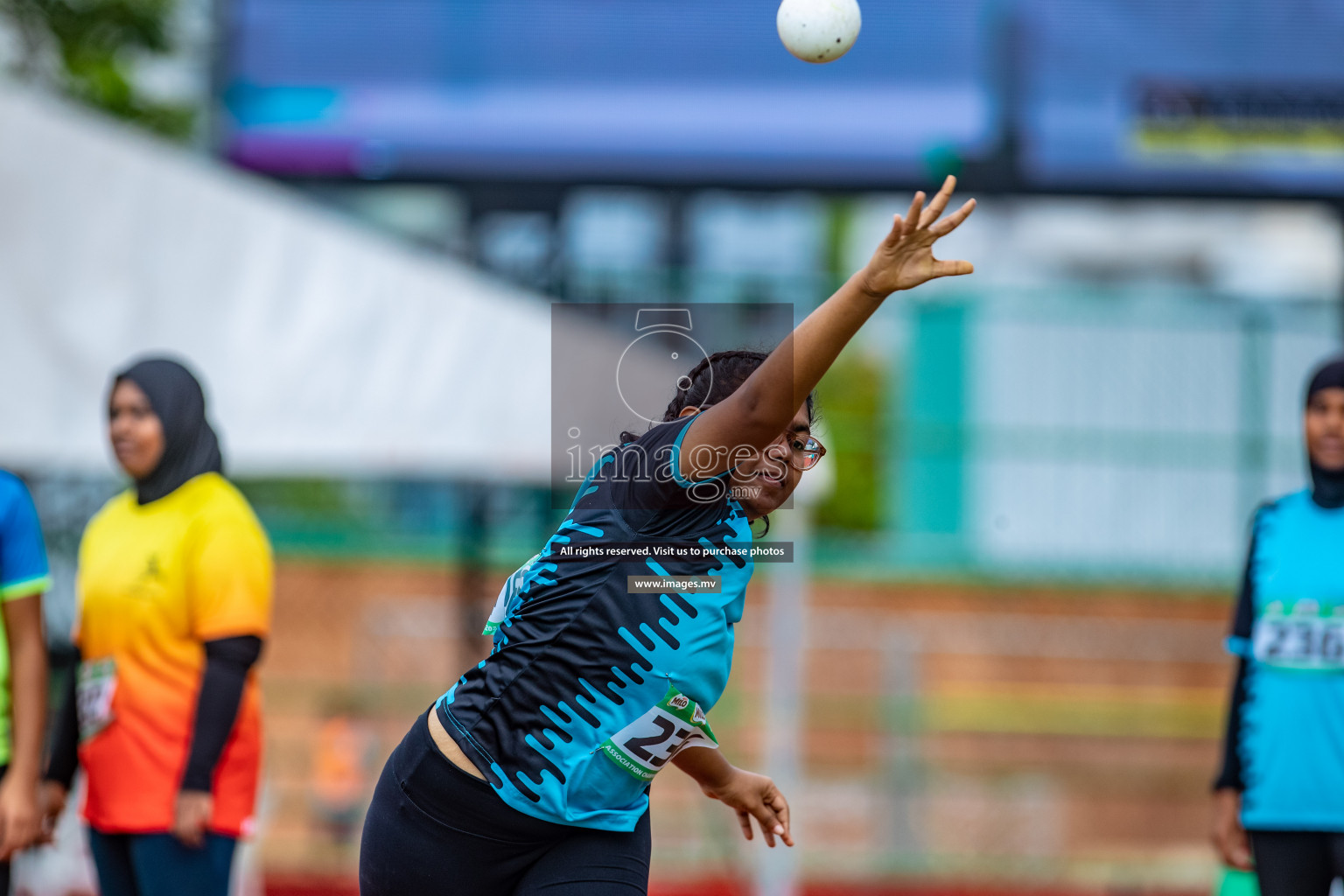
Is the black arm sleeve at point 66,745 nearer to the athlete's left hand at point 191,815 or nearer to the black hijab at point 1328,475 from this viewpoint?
the athlete's left hand at point 191,815

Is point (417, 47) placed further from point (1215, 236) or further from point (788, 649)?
point (1215, 236)

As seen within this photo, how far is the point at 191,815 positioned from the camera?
3.58m

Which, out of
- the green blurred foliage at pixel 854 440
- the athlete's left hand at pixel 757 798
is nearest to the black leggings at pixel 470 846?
the athlete's left hand at pixel 757 798

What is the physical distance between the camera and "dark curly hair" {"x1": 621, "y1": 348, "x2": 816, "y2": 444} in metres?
2.58

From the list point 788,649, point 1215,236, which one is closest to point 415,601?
point 788,649

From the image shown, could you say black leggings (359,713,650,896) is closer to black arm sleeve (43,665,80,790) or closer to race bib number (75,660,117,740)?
race bib number (75,660,117,740)

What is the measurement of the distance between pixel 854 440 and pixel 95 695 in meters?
7.64

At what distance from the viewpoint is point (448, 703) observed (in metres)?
2.61

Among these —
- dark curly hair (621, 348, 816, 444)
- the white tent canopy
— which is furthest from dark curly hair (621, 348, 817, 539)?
the white tent canopy

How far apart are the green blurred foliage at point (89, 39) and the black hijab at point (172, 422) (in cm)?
482

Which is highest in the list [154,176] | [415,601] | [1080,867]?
[154,176]

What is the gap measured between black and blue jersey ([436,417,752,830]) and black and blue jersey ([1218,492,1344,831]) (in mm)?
2029

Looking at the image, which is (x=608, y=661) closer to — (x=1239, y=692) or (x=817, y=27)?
(x=817, y=27)

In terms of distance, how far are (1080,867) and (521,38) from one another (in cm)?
628
